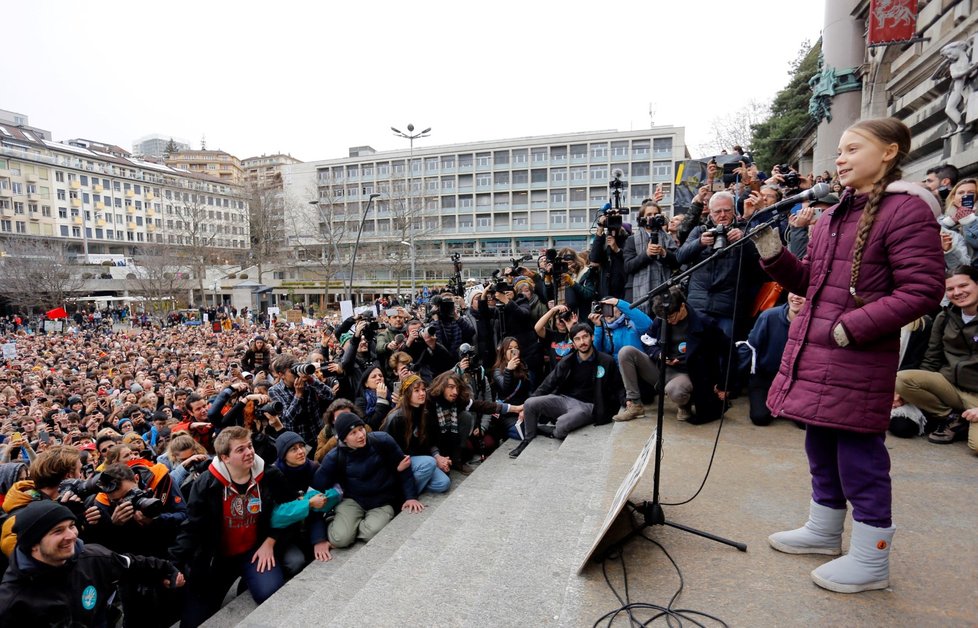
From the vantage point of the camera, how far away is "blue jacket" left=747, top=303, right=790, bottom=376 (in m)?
4.43

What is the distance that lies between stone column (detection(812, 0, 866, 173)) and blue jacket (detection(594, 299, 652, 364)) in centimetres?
1442

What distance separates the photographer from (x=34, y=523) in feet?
Answer: 9.23

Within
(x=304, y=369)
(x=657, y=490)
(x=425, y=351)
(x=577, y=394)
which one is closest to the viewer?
(x=657, y=490)

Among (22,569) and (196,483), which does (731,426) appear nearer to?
(196,483)

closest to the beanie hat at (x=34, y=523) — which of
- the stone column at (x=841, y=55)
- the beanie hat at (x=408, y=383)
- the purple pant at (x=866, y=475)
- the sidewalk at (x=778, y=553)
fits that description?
the beanie hat at (x=408, y=383)

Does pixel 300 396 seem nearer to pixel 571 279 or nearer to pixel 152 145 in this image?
pixel 571 279

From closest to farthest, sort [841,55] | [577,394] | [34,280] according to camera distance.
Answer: [577,394]
[841,55]
[34,280]

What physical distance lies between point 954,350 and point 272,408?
617 cm

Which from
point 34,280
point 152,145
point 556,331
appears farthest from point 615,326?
point 152,145

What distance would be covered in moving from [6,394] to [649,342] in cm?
1329

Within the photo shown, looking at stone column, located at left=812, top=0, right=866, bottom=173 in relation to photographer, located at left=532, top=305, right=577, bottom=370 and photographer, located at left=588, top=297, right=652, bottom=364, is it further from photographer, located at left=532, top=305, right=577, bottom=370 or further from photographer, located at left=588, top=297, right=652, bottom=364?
photographer, located at left=588, top=297, right=652, bottom=364

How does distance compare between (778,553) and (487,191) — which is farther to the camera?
(487,191)

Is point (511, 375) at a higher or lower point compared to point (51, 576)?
higher

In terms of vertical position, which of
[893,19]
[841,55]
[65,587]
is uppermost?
[841,55]
